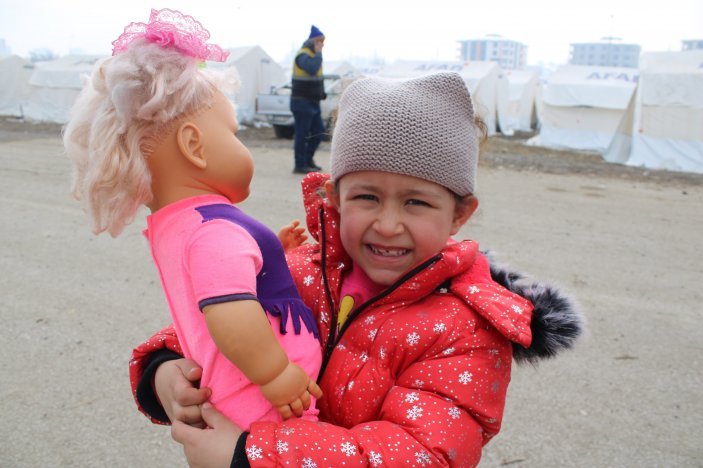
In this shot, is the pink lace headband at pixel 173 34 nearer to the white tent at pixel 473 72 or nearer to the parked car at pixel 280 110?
the parked car at pixel 280 110

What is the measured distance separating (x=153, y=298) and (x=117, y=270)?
0.72 m

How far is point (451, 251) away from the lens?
1376 millimetres

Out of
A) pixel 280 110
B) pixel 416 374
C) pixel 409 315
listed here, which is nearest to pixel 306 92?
pixel 280 110

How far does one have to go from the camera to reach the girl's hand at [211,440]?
1.19 metres

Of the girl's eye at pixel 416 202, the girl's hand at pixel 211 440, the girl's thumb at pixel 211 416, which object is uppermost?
the girl's eye at pixel 416 202

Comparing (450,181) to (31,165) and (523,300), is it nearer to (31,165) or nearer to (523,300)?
(523,300)

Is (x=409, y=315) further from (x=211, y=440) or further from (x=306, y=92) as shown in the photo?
(x=306, y=92)

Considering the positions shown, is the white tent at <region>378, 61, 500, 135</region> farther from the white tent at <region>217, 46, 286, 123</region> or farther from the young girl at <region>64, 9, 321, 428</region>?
the young girl at <region>64, 9, 321, 428</region>

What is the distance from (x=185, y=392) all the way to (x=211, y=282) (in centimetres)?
30

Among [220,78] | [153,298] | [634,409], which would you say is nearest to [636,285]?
[634,409]

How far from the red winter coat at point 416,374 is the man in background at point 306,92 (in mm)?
8058

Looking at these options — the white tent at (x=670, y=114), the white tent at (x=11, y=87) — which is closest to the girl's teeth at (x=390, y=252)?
the white tent at (x=670, y=114)

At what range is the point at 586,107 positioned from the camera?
16031 millimetres

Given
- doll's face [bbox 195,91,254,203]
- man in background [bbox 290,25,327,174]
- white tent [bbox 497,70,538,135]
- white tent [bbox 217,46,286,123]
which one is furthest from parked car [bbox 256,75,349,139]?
doll's face [bbox 195,91,254,203]
